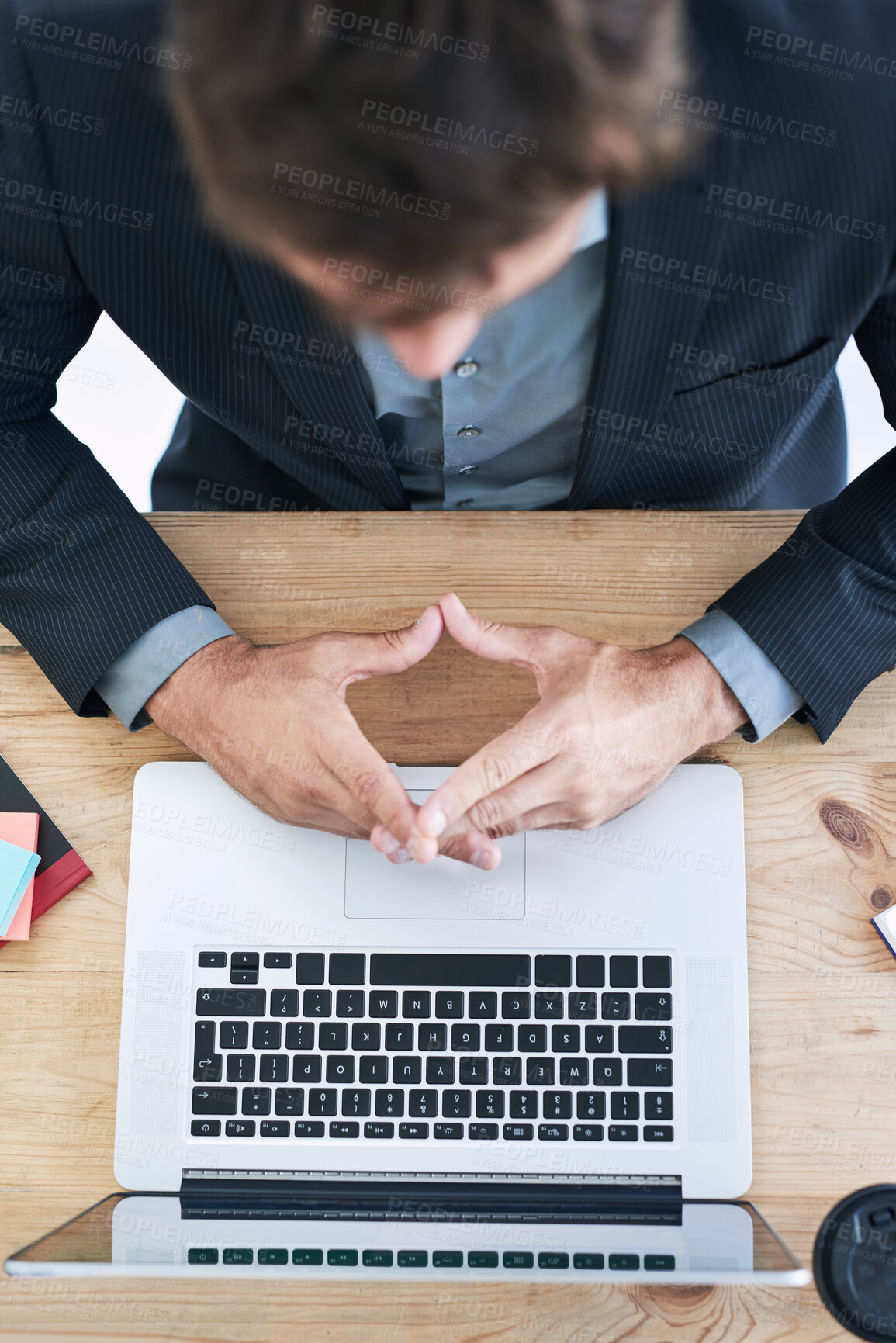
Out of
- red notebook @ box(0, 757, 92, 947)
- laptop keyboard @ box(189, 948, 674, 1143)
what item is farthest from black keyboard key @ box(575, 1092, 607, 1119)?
red notebook @ box(0, 757, 92, 947)

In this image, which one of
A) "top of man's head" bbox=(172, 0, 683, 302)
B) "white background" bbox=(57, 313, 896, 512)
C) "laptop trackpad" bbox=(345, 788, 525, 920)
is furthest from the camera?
"white background" bbox=(57, 313, 896, 512)

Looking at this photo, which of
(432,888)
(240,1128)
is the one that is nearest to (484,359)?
(432,888)

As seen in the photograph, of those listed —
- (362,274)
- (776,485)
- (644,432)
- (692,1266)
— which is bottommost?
(692,1266)

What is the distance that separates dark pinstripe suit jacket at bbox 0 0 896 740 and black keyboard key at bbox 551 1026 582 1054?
12.9 inches

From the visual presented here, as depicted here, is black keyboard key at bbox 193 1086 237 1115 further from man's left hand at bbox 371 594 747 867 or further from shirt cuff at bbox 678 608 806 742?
shirt cuff at bbox 678 608 806 742

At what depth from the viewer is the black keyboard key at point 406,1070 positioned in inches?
30.3

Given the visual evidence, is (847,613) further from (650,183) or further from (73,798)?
(73,798)

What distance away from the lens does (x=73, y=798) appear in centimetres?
87

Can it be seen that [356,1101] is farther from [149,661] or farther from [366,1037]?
[149,661]

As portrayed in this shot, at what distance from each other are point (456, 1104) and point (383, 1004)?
95 millimetres

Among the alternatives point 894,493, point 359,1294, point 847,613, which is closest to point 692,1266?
point 359,1294

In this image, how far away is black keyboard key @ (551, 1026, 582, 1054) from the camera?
771mm

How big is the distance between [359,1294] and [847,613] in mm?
676

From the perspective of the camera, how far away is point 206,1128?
770 mm
